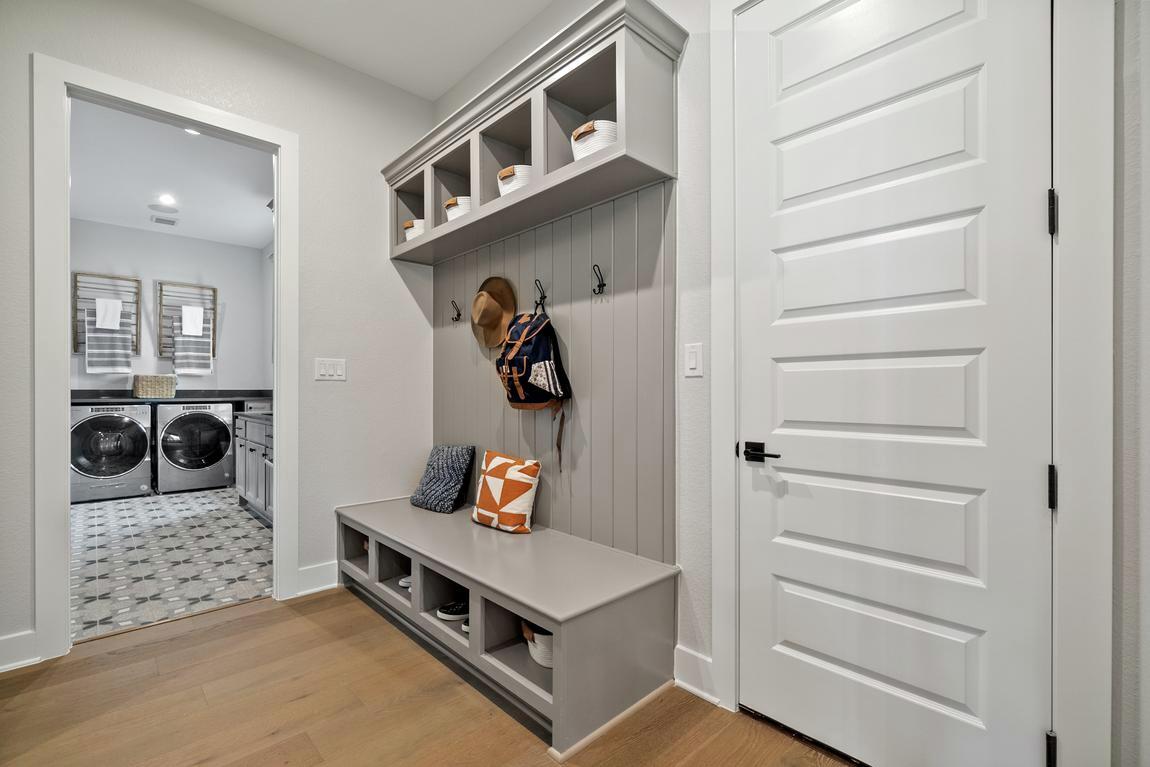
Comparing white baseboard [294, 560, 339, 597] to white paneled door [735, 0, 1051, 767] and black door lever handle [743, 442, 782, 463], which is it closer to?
white paneled door [735, 0, 1051, 767]

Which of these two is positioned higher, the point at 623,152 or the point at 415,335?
the point at 623,152

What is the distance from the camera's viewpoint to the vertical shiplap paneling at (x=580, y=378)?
2.10 meters

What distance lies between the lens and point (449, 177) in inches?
105

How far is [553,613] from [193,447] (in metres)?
5.20

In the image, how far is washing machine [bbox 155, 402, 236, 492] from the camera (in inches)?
196

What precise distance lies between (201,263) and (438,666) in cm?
576

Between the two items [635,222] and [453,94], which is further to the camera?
[453,94]

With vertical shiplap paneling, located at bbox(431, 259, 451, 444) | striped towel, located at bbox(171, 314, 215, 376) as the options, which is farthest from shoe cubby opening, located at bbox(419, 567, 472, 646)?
striped towel, located at bbox(171, 314, 215, 376)

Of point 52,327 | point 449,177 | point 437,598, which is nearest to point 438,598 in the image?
point 437,598

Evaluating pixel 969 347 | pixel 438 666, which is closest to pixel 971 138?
pixel 969 347

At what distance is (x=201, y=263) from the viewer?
5727mm

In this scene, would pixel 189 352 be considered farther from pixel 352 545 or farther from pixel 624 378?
pixel 624 378

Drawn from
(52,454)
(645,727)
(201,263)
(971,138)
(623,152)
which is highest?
(201,263)

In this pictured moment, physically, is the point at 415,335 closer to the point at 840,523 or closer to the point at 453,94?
the point at 453,94
